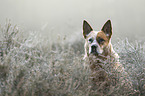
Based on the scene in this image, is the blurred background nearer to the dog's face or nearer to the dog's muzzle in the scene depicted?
the dog's face

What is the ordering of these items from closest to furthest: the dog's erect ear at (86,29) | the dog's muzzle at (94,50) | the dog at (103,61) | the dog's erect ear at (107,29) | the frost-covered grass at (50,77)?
the frost-covered grass at (50,77), the dog at (103,61), the dog's muzzle at (94,50), the dog's erect ear at (107,29), the dog's erect ear at (86,29)

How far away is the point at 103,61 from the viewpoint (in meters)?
3.75

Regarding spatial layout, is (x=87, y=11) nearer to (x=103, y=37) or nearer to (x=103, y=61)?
(x=103, y=37)

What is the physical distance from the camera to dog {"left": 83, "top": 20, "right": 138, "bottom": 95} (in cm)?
358

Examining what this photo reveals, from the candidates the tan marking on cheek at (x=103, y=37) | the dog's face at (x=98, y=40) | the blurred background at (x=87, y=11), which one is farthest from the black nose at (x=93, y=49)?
the blurred background at (x=87, y=11)

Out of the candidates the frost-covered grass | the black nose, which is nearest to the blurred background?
the black nose

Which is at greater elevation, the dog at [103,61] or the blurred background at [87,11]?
the blurred background at [87,11]

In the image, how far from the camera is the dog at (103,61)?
3.58 m

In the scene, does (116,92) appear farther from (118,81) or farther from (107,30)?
(107,30)

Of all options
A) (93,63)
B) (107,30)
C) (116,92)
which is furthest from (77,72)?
(107,30)

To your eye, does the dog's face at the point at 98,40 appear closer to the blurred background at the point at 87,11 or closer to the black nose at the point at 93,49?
the black nose at the point at 93,49

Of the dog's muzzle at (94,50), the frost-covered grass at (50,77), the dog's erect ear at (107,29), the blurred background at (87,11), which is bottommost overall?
the frost-covered grass at (50,77)

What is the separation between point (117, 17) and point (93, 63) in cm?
2094

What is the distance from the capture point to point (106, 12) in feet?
83.3
